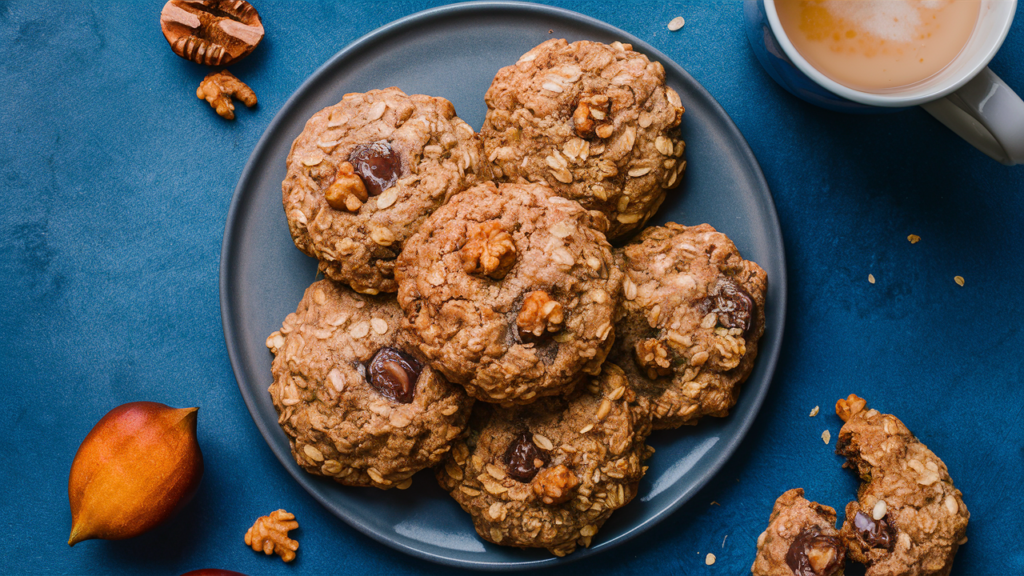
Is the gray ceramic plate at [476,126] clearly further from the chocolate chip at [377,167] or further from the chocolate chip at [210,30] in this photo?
the chocolate chip at [377,167]

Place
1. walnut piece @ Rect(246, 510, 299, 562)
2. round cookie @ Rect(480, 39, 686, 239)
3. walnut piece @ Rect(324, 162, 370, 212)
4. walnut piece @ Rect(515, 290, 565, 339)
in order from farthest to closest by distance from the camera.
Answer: walnut piece @ Rect(246, 510, 299, 562) < round cookie @ Rect(480, 39, 686, 239) < walnut piece @ Rect(324, 162, 370, 212) < walnut piece @ Rect(515, 290, 565, 339)

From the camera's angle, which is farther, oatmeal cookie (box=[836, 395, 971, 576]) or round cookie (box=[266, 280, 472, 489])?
oatmeal cookie (box=[836, 395, 971, 576])

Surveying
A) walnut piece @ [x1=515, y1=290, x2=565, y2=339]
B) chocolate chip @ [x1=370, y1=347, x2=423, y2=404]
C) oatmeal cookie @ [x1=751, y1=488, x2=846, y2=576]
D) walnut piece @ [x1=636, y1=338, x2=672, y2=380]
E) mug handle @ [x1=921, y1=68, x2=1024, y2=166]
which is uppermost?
mug handle @ [x1=921, y1=68, x2=1024, y2=166]

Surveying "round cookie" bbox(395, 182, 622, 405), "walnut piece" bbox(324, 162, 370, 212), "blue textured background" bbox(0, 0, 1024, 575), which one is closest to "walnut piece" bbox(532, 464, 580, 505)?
"round cookie" bbox(395, 182, 622, 405)

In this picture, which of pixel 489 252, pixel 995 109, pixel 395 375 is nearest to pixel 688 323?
pixel 489 252

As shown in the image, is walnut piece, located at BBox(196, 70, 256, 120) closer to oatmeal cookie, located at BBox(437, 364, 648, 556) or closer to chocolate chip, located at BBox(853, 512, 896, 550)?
oatmeal cookie, located at BBox(437, 364, 648, 556)

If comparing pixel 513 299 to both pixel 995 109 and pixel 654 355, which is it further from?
pixel 995 109

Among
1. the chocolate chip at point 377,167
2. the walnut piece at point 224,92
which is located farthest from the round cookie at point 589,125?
the walnut piece at point 224,92
